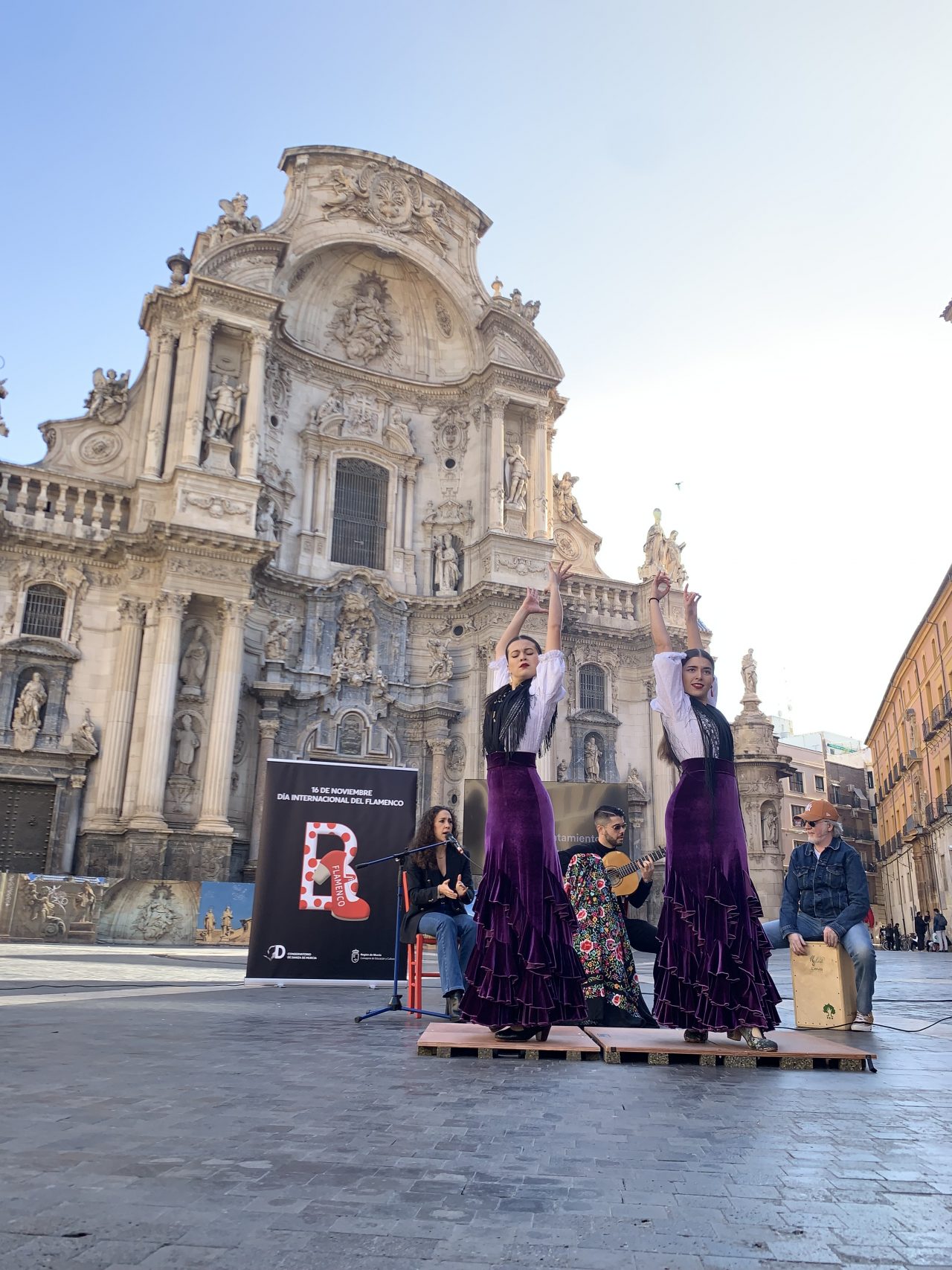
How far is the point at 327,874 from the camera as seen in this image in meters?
10.5

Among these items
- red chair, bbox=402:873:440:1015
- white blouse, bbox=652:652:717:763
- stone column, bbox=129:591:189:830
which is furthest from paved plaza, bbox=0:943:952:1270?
stone column, bbox=129:591:189:830

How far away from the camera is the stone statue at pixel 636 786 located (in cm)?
2719

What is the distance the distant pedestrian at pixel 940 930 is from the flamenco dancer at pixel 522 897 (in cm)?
2876

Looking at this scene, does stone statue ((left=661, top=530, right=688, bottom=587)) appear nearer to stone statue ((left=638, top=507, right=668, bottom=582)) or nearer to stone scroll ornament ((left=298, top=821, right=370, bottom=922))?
stone statue ((left=638, top=507, right=668, bottom=582))

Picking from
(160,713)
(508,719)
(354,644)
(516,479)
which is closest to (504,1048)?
(508,719)

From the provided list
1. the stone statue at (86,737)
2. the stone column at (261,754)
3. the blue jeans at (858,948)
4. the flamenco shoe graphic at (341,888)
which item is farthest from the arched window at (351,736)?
the blue jeans at (858,948)

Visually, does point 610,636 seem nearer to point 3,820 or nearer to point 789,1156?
point 3,820

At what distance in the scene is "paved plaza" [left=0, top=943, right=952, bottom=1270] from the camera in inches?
93.0

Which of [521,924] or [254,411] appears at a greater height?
[254,411]

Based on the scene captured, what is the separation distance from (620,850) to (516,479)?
21.3m

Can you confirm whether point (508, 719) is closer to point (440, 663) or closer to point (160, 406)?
point (440, 663)

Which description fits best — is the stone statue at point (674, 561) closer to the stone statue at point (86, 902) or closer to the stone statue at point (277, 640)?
the stone statue at point (277, 640)

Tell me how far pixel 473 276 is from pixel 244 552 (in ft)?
41.1

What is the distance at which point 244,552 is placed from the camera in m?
22.5
